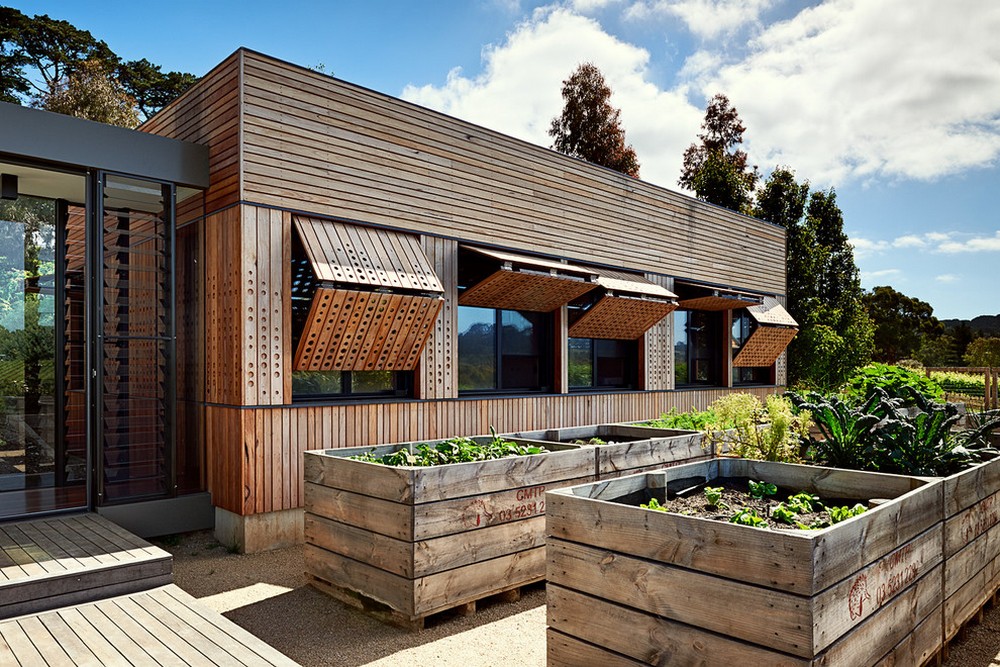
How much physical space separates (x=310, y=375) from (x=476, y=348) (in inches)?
83.3

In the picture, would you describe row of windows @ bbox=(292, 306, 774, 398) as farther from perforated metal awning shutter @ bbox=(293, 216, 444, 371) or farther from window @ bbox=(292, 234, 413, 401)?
perforated metal awning shutter @ bbox=(293, 216, 444, 371)

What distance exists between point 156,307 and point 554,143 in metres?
21.1

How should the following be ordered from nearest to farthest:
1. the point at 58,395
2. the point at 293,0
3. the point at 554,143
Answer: the point at 58,395, the point at 293,0, the point at 554,143

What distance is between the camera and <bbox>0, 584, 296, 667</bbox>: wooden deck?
2920mm

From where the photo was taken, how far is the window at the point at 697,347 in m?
10.8

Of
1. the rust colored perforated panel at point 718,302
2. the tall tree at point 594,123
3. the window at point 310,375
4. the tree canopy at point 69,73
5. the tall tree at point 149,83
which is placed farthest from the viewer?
the tall tree at point 594,123

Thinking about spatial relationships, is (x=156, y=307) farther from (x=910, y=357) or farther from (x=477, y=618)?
(x=910, y=357)

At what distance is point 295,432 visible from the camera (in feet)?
19.5

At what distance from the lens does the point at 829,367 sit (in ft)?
47.6

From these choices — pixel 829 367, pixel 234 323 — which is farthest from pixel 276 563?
pixel 829 367

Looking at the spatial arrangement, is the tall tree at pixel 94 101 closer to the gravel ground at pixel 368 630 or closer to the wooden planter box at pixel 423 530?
the gravel ground at pixel 368 630

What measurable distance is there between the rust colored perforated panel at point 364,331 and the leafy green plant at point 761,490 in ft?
12.1

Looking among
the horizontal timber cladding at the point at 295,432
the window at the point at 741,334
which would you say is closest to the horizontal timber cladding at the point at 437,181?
the window at the point at 741,334

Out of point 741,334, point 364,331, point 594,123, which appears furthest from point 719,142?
point 364,331
